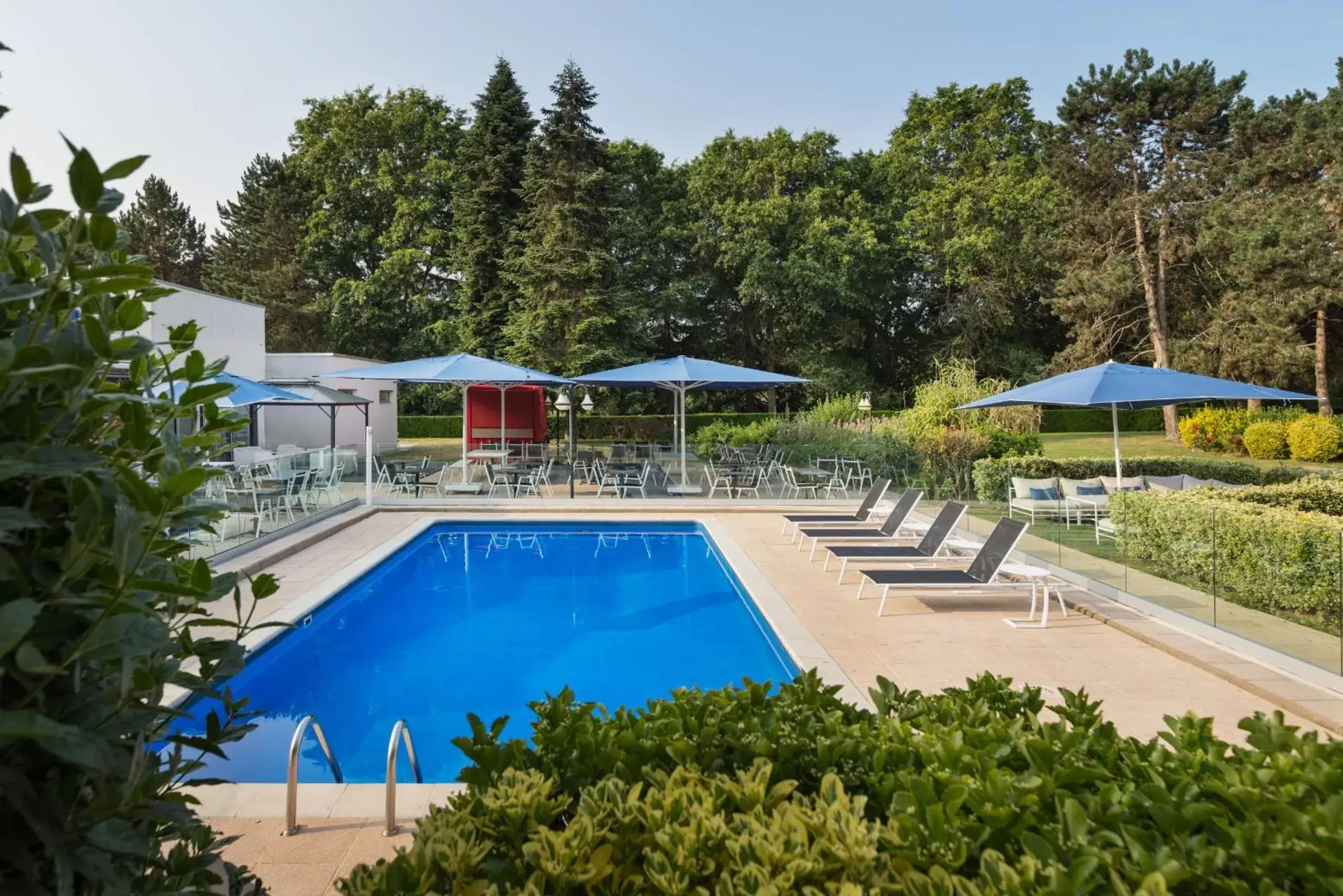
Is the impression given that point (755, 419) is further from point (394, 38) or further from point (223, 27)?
point (223, 27)

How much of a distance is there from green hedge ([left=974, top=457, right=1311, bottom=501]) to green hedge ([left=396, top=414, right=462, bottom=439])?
21576 mm

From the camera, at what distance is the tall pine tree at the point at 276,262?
1446 inches

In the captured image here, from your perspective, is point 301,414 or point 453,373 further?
point 301,414

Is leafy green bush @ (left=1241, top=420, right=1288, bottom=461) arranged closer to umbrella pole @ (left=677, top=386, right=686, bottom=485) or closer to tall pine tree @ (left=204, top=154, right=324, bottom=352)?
umbrella pole @ (left=677, top=386, right=686, bottom=485)

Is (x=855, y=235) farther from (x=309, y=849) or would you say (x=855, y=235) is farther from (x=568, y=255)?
(x=309, y=849)

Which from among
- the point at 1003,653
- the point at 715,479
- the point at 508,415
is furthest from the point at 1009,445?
the point at 508,415

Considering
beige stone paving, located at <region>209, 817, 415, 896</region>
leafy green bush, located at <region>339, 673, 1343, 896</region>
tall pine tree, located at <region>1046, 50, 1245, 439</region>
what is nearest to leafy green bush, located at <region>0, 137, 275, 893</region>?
leafy green bush, located at <region>339, 673, 1343, 896</region>

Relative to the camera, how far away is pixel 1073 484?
35.5ft

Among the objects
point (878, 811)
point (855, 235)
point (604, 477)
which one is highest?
point (855, 235)

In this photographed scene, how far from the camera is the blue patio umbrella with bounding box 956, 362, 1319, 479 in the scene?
10148 mm

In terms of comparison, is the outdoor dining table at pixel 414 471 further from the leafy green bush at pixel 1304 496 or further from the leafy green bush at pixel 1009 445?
the leafy green bush at pixel 1304 496

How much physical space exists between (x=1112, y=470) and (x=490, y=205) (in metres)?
23.5

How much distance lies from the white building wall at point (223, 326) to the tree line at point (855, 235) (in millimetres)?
8736

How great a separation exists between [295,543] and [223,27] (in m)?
6.74
